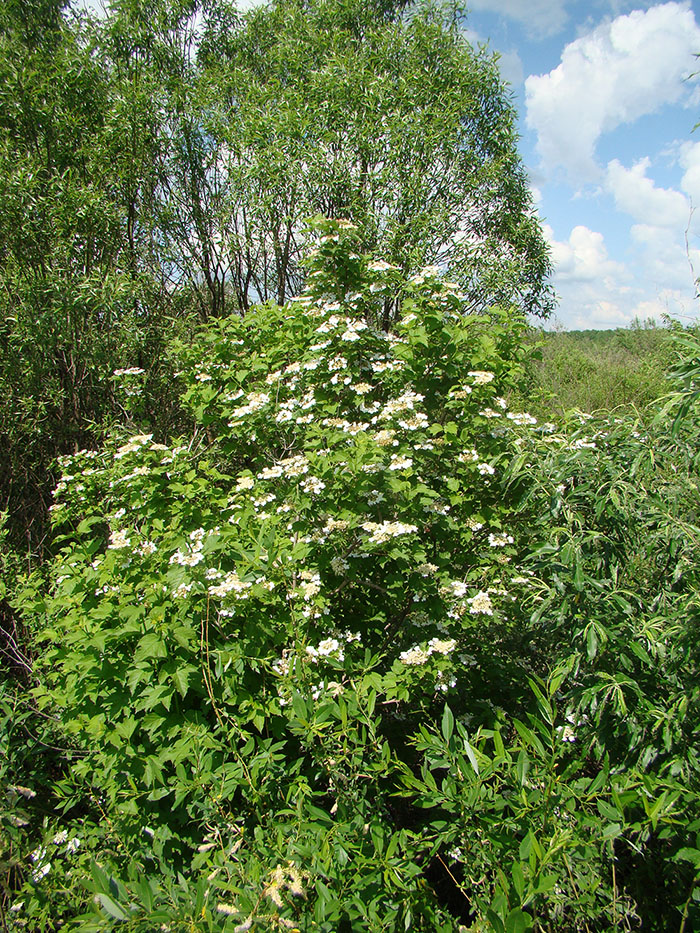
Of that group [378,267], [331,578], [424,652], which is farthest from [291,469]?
[378,267]

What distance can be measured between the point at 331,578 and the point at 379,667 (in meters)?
0.59

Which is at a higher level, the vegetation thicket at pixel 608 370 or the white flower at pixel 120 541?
the vegetation thicket at pixel 608 370

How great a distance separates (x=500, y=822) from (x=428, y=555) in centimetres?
141

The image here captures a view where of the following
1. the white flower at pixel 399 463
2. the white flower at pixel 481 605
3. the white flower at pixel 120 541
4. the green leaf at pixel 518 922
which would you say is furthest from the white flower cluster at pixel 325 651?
the green leaf at pixel 518 922

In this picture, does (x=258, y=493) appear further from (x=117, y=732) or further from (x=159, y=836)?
(x=159, y=836)

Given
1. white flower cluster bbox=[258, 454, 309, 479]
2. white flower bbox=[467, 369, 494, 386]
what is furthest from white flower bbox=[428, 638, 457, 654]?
white flower bbox=[467, 369, 494, 386]

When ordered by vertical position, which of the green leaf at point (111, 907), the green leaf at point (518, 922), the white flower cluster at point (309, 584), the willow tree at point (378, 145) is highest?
the willow tree at point (378, 145)

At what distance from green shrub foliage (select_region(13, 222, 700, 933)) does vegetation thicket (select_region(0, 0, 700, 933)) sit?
2cm

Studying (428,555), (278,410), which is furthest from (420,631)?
(278,410)

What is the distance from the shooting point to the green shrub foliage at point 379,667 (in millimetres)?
1285

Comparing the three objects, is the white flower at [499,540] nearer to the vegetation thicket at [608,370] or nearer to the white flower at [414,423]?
the white flower at [414,423]

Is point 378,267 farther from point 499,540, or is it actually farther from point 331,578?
point 331,578

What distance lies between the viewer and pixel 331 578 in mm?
2492

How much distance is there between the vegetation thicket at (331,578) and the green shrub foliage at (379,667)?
2 centimetres
